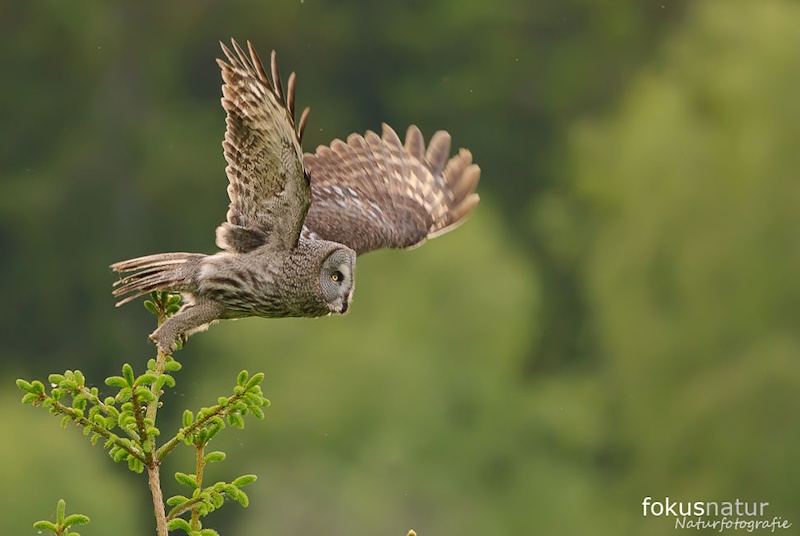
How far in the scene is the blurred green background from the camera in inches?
1017

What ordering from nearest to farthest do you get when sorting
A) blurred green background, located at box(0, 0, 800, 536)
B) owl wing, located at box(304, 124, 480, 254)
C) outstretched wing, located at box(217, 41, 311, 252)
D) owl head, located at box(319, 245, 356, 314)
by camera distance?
1. outstretched wing, located at box(217, 41, 311, 252)
2. owl head, located at box(319, 245, 356, 314)
3. owl wing, located at box(304, 124, 480, 254)
4. blurred green background, located at box(0, 0, 800, 536)

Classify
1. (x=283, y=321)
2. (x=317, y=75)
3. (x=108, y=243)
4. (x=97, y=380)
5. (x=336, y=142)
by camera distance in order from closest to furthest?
(x=336, y=142) < (x=283, y=321) < (x=97, y=380) < (x=108, y=243) < (x=317, y=75)

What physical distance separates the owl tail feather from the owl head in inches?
19.2

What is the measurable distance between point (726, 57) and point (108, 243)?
12430 millimetres

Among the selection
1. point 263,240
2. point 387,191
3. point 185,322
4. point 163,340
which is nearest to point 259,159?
point 263,240

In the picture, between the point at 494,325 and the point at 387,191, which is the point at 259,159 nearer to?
the point at 387,191

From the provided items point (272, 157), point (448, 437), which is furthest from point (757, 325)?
point (272, 157)

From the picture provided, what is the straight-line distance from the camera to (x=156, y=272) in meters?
7.15

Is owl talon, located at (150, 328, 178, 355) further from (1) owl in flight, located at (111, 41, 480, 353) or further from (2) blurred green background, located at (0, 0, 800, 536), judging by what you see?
(2) blurred green background, located at (0, 0, 800, 536)

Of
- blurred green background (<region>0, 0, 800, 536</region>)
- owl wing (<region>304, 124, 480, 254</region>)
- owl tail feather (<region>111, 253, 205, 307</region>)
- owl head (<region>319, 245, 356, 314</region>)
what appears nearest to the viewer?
owl tail feather (<region>111, 253, 205, 307</region>)

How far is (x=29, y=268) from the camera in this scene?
3734 centimetres

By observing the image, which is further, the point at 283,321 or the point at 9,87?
the point at 9,87

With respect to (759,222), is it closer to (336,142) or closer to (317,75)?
(317,75)

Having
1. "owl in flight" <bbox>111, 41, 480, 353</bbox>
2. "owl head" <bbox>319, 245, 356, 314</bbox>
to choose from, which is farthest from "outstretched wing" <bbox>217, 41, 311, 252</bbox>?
"owl head" <bbox>319, 245, 356, 314</bbox>
